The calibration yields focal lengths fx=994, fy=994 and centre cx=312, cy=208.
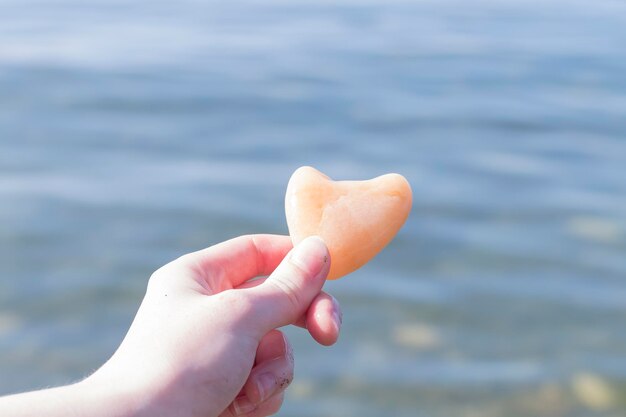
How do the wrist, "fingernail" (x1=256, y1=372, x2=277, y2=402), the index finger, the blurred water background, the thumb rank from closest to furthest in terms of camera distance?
the wrist < the thumb < "fingernail" (x1=256, y1=372, x2=277, y2=402) < the index finger < the blurred water background

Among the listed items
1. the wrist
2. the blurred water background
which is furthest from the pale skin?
the blurred water background

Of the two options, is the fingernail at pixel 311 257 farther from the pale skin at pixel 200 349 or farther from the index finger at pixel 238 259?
the index finger at pixel 238 259

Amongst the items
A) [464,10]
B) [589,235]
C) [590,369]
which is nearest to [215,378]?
[590,369]

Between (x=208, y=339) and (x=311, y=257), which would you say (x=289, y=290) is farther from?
(x=208, y=339)

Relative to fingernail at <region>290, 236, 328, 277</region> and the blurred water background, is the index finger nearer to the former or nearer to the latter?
fingernail at <region>290, 236, 328, 277</region>

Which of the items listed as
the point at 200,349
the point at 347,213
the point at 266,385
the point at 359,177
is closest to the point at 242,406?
the point at 266,385

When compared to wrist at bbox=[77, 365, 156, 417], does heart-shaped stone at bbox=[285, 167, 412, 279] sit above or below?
above

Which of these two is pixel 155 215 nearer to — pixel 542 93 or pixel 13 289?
pixel 13 289
